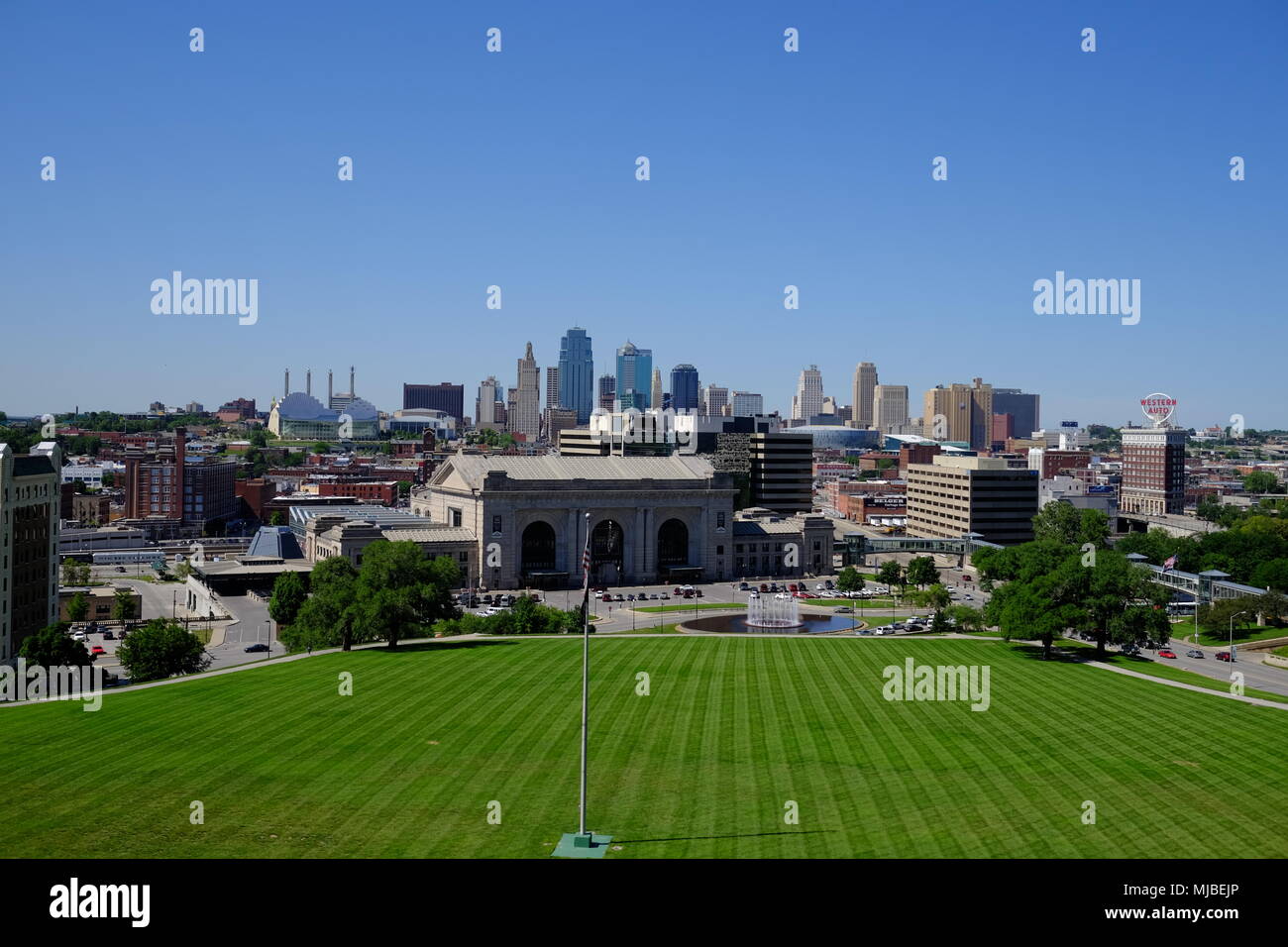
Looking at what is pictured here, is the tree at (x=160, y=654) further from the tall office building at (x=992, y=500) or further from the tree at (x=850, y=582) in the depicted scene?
the tall office building at (x=992, y=500)


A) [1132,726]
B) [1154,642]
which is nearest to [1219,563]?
[1154,642]

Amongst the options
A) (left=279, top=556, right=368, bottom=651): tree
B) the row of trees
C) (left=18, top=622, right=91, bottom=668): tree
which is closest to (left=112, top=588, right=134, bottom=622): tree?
(left=18, top=622, right=91, bottom=668): tree

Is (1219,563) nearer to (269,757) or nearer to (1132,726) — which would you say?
(1132,726)

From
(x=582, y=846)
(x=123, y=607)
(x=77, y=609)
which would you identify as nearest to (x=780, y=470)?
(x=123, y=607)

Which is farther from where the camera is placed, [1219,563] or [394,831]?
[1219,563]
